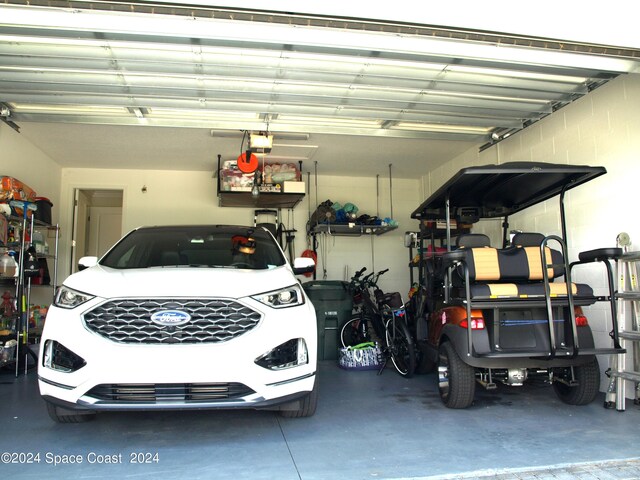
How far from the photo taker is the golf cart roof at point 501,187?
3580 mm

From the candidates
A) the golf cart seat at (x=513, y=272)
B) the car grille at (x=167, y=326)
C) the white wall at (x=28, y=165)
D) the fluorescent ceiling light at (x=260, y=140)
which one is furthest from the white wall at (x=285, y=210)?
the car grille at (x=167, y=326)

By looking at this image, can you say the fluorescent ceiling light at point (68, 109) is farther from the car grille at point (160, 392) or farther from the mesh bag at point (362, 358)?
the mesh bag at point (362, 358)

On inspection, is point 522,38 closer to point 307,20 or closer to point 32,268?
point 307,20

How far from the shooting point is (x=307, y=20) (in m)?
Result: 3.04

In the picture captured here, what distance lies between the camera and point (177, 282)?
2.81 metres

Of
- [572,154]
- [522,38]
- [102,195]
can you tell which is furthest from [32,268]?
[572,154]

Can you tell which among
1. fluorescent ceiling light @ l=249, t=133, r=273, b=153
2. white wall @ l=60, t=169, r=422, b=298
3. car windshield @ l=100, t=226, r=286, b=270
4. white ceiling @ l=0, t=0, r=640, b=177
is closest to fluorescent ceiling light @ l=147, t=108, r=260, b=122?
white ceiling @ l=0, t=0, r=640, b=177

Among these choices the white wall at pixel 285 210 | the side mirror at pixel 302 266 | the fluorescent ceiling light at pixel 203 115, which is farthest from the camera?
the white wall at pixel 285 210

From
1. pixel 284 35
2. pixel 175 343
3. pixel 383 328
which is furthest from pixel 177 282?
pixel 383 328

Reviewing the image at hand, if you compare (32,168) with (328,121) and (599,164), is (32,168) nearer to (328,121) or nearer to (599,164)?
(328,121)

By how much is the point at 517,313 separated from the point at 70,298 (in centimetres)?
320

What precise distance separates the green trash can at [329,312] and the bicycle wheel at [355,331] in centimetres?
9

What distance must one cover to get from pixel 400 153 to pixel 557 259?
12.5ft

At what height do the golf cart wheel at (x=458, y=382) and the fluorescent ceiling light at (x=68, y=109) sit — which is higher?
the fluorescent ceiling light at (x=68, y=109)
